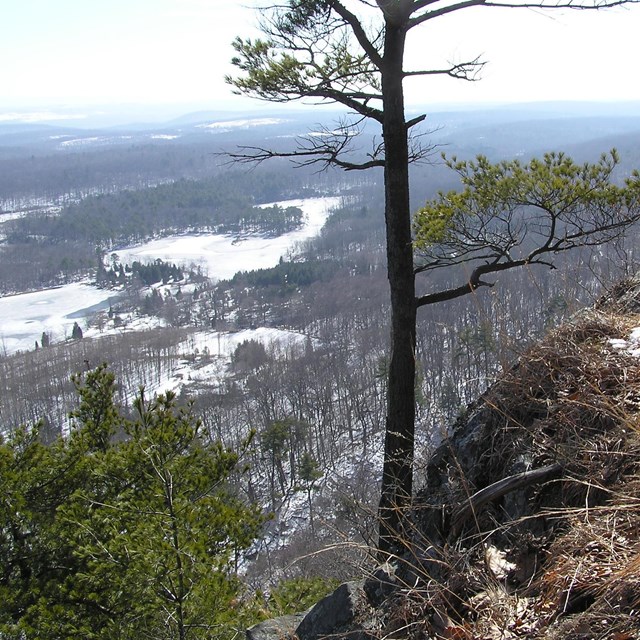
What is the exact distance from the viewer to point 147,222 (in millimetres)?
145250

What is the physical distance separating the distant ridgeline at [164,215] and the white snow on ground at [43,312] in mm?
27893

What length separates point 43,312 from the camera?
93.2 m

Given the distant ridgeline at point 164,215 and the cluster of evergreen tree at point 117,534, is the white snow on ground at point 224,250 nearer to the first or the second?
the distant ridgeline at point 164,215

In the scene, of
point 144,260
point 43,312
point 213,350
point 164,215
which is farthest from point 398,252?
point 164,215

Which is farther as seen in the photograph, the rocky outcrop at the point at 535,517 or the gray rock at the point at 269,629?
the gray rock at the point at 269,629

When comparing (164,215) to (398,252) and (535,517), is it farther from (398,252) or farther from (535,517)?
(535,517)

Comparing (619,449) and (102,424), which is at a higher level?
(619,449)

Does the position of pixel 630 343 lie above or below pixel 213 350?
above

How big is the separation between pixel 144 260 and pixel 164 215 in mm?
36090

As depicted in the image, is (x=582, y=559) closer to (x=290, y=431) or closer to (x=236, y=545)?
(x=236, y=545)

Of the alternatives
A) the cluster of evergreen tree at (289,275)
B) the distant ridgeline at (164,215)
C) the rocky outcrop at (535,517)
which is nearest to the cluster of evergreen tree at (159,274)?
the cluster of evergreen tree at (289,275)

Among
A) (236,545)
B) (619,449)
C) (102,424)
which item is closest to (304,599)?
(236,545)

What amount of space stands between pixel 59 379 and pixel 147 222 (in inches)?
3606

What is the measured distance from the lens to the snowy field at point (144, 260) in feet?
275
